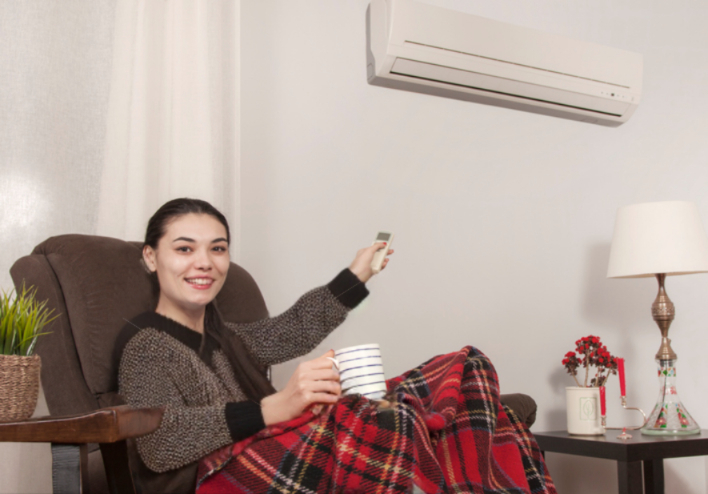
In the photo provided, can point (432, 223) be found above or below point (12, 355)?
above

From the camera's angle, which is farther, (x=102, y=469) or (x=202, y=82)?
(x=202, y=82)

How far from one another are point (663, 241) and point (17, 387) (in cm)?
164

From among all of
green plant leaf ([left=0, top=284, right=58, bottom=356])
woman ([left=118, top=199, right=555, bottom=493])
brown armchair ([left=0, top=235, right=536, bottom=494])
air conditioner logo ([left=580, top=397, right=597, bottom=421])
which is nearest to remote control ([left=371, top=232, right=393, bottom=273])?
Result: woman ([left=118, top=199, right=555, bottom=493])

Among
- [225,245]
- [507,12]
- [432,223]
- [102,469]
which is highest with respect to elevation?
[507,12]

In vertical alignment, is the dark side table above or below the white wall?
below

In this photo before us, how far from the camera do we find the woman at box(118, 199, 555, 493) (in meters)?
0.85

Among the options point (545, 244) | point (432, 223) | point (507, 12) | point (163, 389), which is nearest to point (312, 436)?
point (163, 389)

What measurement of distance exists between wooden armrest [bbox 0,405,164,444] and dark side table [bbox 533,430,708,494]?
1.18 metres

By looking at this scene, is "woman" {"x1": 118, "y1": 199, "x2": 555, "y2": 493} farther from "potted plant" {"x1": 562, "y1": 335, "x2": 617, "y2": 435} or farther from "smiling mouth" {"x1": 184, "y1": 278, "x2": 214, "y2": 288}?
"potted plant" {"x1": 562, "y1": 335, "x2": 617, "y2": 435}

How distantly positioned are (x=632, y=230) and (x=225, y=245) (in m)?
1.22

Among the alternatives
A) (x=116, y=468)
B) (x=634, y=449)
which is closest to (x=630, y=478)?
(x=634, y=449)

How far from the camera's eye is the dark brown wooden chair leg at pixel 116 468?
31.3 inches

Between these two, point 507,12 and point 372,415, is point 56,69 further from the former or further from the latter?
point 507,12

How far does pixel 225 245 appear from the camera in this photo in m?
1.23
